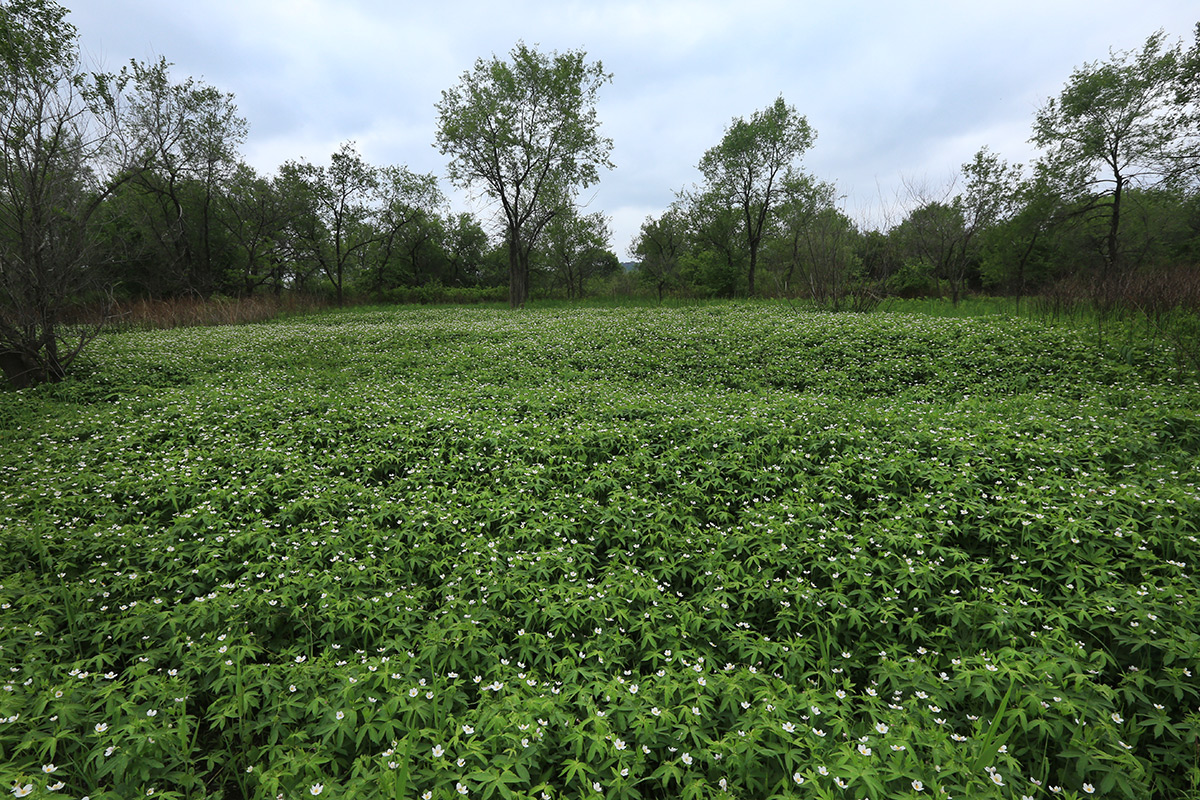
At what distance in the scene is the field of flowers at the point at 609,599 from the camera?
2.40 meters

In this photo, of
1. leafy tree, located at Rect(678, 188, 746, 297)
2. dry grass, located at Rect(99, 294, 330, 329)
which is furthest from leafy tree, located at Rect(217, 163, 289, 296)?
leafy tree, located at Rect(678, 188, 746, 297)

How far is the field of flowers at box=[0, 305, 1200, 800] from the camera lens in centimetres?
240

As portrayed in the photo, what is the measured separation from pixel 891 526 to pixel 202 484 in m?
7.55

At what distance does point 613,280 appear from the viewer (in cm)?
6438

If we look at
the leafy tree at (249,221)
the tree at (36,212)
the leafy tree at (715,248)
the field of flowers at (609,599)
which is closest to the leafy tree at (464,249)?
the leafy tree at (249,221)

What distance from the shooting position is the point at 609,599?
3.67m

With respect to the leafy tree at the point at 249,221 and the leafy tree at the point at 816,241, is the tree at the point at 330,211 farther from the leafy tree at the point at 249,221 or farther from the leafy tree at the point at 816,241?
the leafy tree at the point at 816,241

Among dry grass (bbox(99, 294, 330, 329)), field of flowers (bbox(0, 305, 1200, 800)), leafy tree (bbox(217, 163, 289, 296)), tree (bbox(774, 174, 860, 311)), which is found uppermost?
leafy tree (bbox(217, 163, 289, 296))

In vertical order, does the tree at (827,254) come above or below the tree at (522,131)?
below

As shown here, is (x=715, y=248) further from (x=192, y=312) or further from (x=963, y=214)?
(x=192, y=312)

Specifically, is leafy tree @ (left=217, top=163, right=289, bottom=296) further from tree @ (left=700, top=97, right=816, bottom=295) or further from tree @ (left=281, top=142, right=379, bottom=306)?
tree @ (left=700, top=97, right=816, bottom=295)

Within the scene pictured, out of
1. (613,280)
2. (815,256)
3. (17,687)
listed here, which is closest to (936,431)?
(17,687)

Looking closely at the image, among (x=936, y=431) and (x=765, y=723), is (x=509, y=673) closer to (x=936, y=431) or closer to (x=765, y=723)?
(x=765, y=723)

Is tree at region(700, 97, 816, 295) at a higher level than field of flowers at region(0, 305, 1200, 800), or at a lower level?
higher
